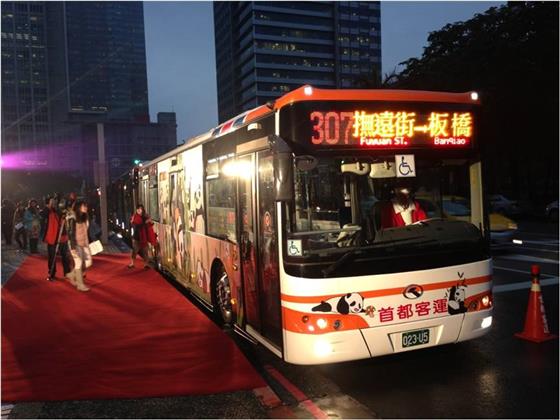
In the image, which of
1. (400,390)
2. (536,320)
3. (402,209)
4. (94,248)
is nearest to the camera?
(400,390)

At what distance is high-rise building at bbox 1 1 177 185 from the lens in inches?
2741

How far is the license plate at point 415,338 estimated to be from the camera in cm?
502

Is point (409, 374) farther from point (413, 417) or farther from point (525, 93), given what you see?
point (525, 93)

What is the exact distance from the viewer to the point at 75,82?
8750 centimetres

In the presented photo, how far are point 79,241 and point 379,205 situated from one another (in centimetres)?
673

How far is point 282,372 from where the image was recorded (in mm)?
5648

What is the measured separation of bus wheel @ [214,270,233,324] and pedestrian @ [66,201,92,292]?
148 inches

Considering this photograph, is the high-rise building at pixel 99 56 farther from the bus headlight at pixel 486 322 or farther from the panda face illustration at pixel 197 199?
the bus headlight at pixel 486 322

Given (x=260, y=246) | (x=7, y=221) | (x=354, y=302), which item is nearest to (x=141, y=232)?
(x=260, y=246)

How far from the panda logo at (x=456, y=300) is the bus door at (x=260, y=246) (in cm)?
174

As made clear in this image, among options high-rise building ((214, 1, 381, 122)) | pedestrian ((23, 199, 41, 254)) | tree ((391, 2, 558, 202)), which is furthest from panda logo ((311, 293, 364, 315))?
high-rise building ((214, 1, 381, 122))

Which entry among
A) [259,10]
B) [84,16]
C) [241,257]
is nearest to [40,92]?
[84,16]

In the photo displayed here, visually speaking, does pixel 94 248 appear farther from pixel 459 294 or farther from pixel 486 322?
pixel 486 322

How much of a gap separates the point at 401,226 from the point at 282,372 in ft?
6.75
